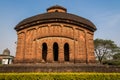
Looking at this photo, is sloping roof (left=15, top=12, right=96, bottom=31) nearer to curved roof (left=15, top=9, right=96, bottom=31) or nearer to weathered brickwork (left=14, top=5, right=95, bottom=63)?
curved roof (left=15, top=9, right=96, bottom=31)

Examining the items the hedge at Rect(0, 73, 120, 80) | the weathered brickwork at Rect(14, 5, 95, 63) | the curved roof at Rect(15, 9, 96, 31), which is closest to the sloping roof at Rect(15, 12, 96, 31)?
the curved roof at Rect(15, 9, 96, 31)

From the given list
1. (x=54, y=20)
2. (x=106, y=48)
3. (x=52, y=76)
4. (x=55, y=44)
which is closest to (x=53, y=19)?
(x=54, y=20)

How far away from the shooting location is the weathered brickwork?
18484 mm

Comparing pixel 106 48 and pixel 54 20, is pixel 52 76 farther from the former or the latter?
pixel 106 48

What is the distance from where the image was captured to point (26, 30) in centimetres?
2000

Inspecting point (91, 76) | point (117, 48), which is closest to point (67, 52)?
point (91, 76)

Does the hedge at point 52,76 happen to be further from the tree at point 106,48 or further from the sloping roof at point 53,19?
the tree at point 106,48

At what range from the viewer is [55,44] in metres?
19.0

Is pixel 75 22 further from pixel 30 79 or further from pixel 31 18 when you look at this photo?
pixel 30 79

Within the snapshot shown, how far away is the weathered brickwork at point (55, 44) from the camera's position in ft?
60.6

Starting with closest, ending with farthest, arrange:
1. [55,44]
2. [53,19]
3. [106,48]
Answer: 1. [53,19]
2. [55,44]
3. [106,48]

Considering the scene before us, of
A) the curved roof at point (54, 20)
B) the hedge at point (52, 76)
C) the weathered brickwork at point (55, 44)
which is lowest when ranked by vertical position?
the hedge at point (52, 76)

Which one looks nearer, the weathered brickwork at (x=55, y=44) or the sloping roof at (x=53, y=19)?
the weathered brickwork at (x=55, y=44)

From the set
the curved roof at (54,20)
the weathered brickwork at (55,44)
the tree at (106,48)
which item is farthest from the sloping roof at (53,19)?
the tree at (106,48)
